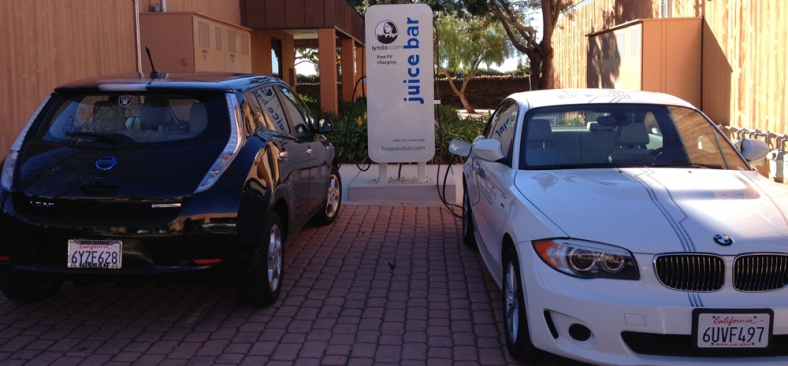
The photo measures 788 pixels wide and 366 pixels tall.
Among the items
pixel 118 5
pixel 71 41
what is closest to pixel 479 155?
pixel 71 41

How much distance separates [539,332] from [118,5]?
10611 millimetres

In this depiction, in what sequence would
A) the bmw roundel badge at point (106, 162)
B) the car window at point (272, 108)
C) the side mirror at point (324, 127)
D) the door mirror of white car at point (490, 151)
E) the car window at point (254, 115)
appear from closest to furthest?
the bmw roundel badge at point (106, 162), the door mirror of white car at point (490, 151), the car window at point (254, 115), the car window at point (272, 108), the side mirror at point (324, 127)

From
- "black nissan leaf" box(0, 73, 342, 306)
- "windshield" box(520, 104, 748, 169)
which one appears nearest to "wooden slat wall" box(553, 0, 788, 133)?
"windshield" box(520, 104, 748, 169)

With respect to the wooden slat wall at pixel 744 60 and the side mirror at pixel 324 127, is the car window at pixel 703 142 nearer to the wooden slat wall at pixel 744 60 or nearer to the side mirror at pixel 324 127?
the side mirror at pixel 324 127

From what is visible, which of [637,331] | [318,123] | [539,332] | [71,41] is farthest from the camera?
[71,41]

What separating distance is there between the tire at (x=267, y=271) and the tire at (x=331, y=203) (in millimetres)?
2309

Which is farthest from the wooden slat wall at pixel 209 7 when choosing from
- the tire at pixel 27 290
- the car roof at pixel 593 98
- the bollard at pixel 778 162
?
the bollard at pixel 778 162

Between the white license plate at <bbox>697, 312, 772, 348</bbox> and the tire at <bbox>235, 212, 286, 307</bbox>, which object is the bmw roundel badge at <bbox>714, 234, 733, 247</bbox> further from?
the tire at <bbox>235, 212, 286, 307</bbox>

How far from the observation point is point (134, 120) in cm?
524

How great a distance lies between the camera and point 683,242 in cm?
379

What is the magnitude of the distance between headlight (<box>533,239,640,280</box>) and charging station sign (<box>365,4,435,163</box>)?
18.8ft

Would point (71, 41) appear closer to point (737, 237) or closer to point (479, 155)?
point (479, 155)

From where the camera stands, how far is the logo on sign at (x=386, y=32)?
31.5 ft

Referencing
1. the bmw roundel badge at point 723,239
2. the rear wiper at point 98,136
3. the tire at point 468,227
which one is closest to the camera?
the bmw roundel badge at point 723,239
